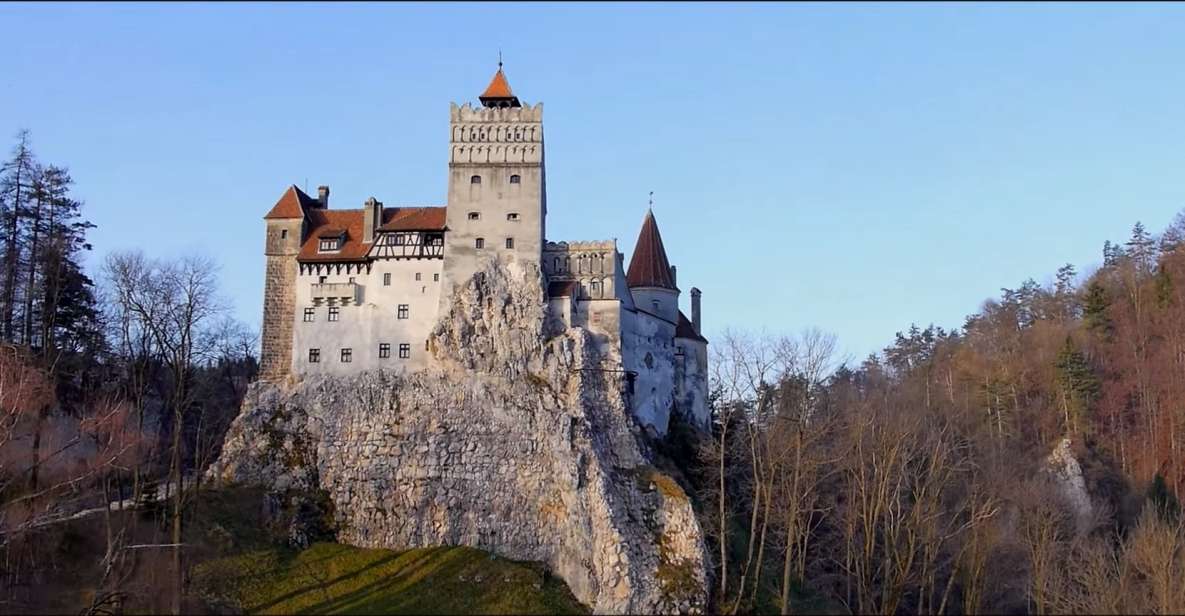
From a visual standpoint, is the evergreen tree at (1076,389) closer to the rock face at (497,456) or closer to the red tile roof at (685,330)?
the red tile roof at (685,330)

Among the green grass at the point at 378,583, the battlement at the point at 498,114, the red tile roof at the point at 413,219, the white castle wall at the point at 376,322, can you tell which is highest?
the battlement at the point at 498,114

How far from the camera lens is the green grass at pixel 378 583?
41.0 m

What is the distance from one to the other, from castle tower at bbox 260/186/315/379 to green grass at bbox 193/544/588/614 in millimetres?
10231

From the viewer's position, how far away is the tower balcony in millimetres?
51156

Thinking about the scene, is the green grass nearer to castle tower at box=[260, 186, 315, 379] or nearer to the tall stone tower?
castle tower at box=[260, 186, 315, 379]

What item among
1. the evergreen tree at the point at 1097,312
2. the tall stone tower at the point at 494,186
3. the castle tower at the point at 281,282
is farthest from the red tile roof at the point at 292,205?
the evergreen tree at the point at 1097,312

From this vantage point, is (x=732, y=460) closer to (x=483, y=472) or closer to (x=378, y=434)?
(x=483, y=472)

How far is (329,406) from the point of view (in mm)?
49219

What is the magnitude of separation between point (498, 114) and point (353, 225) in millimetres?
8763

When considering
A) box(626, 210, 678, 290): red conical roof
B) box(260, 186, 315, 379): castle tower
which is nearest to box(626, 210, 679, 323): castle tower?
box(626, 210, 678, 290): red conical roof

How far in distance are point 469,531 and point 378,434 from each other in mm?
6017

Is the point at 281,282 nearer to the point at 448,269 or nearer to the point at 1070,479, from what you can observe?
the point at 448,269

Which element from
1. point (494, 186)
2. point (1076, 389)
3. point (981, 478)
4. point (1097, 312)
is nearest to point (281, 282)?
point (494, 186)

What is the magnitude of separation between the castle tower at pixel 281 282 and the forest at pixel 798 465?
12.7 feet
